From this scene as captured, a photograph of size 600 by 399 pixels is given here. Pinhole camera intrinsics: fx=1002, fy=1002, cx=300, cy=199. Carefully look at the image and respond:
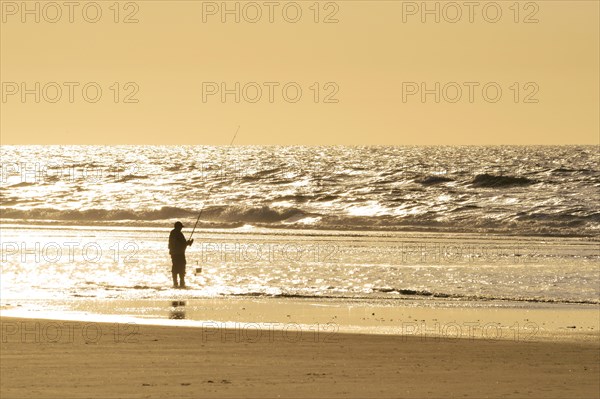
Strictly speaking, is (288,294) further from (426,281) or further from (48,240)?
(48,240)

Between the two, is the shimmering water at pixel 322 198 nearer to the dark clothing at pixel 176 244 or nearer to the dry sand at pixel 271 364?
the dark clothing at pixel 176 244

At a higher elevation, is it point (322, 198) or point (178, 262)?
point (322, 198)

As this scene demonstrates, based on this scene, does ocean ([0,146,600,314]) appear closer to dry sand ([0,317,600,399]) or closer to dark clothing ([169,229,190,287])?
dark clothing ([169,229,190,287])

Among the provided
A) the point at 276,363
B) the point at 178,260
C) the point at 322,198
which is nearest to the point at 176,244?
the point at 178,260

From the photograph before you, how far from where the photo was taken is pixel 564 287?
17.4 metres

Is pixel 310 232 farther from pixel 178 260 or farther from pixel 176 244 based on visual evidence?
pixel 178 260

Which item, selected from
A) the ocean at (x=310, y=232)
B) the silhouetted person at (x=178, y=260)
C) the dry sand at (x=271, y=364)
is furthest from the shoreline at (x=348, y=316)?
the silhouetted person at (x=178, y=260)

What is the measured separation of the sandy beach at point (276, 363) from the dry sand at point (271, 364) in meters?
0.01

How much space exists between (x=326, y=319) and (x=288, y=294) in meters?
2.95

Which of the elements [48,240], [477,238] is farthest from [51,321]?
[477,238]

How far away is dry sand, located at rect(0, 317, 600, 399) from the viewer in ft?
27.7

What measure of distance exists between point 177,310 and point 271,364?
4434 mm

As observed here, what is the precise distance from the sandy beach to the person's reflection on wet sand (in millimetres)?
962

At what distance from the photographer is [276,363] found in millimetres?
9617
